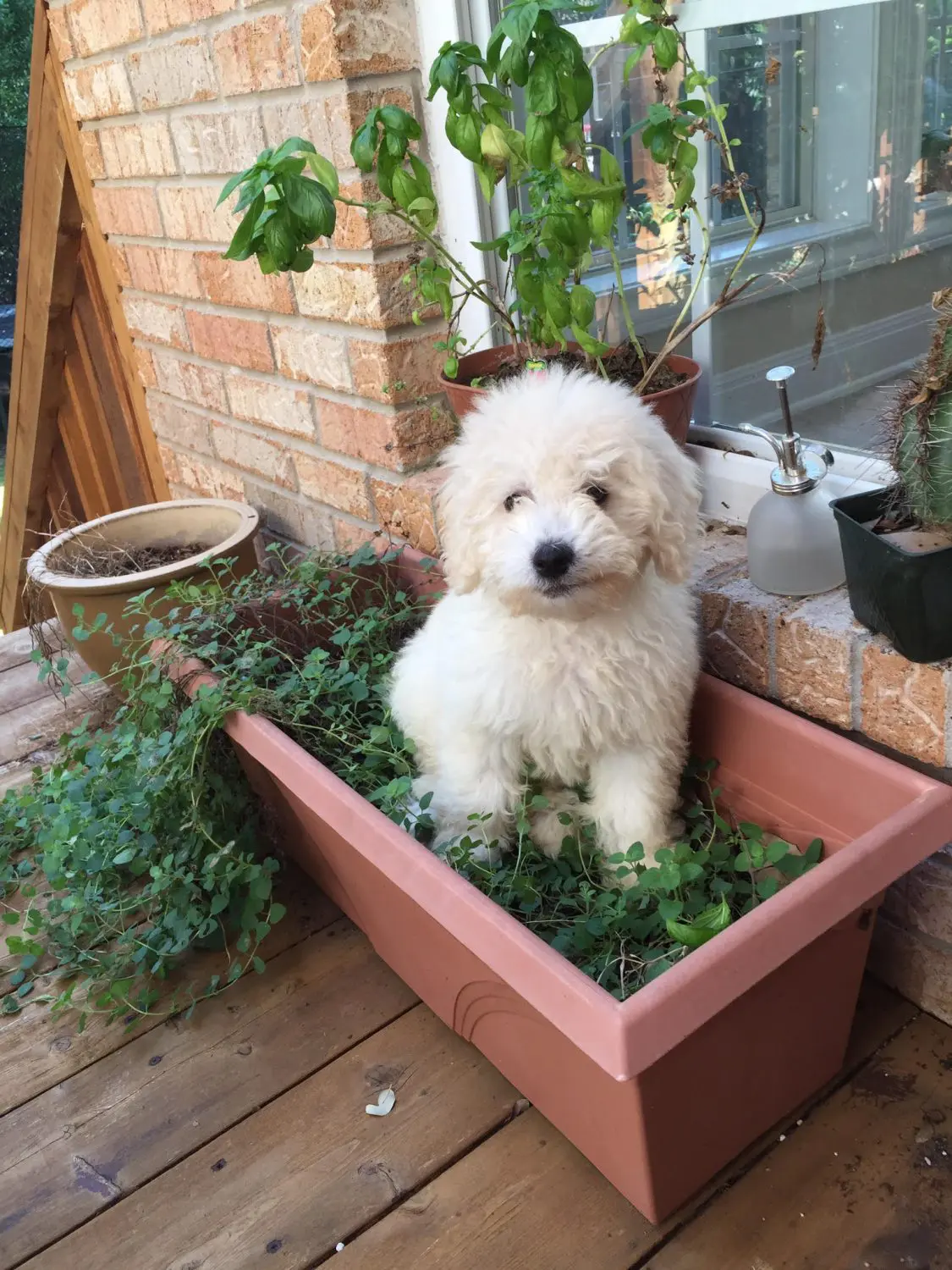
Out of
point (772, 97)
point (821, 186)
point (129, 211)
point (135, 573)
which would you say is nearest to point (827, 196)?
point (821, 186)

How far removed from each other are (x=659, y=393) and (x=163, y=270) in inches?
63.4

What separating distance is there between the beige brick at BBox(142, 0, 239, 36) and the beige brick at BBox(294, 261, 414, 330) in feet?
1.73

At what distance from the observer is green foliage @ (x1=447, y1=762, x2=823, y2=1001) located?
1166 mm

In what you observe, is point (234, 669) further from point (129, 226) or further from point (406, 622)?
point (129, 226)

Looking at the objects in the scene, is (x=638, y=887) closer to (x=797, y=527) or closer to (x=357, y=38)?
(x=797, y=527)

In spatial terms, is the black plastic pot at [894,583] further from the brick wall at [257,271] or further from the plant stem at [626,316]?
the brick wall at [257,271]

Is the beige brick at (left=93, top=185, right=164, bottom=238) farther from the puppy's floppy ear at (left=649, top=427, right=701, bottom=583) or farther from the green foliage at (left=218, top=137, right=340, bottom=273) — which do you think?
the puppy's floppy ear at (left=649, top=427, right=701, bottom=583)

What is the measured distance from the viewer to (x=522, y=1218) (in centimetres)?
112

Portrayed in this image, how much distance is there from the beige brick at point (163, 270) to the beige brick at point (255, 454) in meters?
0.34

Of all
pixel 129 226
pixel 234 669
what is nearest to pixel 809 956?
pixel 234 669

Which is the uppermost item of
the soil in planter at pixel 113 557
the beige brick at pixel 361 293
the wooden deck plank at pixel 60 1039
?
the beige brick at pixel 361 293

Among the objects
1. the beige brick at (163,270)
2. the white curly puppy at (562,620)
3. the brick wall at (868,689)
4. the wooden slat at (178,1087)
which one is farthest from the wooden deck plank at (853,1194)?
the beige brick at (163,270)

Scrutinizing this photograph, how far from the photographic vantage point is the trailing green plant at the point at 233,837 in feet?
4.19

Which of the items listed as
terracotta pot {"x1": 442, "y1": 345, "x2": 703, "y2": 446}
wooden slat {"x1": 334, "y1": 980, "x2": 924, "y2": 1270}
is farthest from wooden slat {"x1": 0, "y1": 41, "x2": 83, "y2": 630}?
wooden slat {"x1": 334, "y1": 980, "x2": 924, "y2": 1270}
